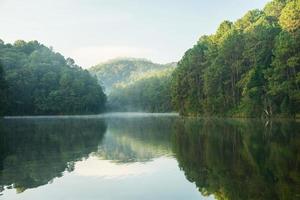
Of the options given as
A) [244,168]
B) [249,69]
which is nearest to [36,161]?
[244,168]

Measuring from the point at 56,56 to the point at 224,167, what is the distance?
13844 centimetres

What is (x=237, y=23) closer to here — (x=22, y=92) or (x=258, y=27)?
(x=258, y=27)

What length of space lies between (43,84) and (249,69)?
70719 mm

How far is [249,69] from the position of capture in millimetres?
81062

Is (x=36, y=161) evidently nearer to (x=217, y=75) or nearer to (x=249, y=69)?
(x=249, y=69)

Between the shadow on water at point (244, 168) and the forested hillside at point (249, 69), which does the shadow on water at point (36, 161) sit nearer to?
the shadow on water at point (244, 168)

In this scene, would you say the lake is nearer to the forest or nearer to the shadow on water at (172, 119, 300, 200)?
→ the shadow on water at (172, 119, 300, 200)

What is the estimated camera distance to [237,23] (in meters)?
101

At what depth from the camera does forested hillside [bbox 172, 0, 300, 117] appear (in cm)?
6575

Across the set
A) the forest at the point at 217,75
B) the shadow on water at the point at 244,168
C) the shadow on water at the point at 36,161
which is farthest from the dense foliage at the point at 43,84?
the shadow on water at the point at 244,168

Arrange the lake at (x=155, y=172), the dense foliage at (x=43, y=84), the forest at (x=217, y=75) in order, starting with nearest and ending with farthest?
the lake at (x=155, y=172)
the forest at (x=217, y=75)
the dense foliage at (x=43, y=84)

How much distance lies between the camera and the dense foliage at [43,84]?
403 feet

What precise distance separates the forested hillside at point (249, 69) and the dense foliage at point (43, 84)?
38.5 metres

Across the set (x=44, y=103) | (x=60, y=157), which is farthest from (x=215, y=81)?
(x=60, y=157)
